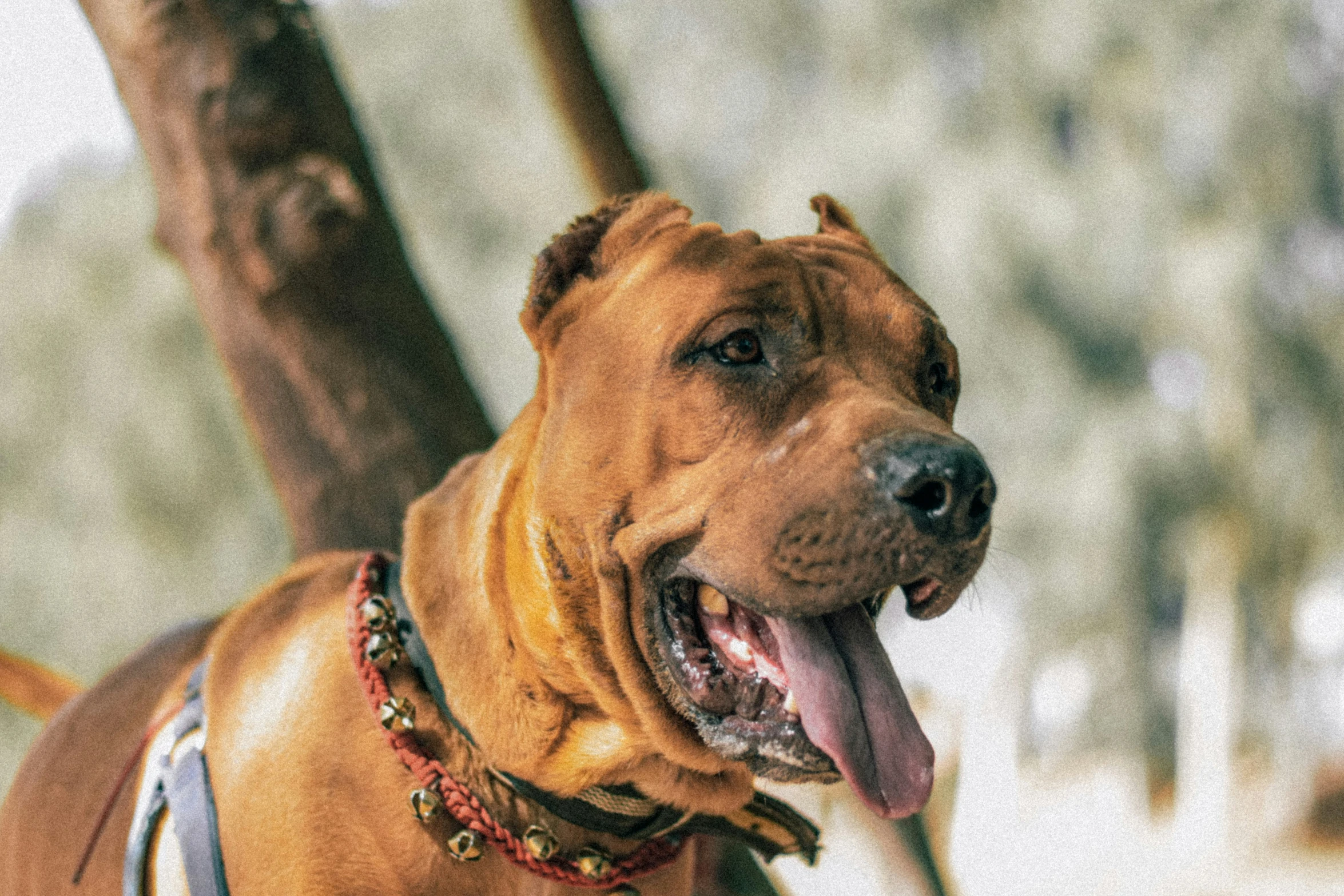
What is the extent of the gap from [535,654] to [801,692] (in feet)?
1.62

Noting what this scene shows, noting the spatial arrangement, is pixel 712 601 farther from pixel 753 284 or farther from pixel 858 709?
pixel 753 284

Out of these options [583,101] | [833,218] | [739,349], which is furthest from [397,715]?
[583,101]

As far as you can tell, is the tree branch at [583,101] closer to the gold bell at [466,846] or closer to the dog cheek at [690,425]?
the dog cheek at [690,425]

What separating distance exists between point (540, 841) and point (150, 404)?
7171 mm

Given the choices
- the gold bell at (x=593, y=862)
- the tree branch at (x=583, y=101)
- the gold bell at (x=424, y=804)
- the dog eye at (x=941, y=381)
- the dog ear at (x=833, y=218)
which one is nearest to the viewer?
the gold bell at (x=424, y=804)

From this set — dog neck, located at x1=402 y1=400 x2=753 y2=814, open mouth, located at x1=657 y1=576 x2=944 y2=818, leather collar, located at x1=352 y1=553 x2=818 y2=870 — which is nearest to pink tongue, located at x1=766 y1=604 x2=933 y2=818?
open mouth, located at x1=657 y1=576 x2=944 y2=818

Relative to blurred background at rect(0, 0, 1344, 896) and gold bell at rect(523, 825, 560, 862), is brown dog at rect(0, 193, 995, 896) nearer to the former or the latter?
gold bell at rect(523, 825, 560, 862)

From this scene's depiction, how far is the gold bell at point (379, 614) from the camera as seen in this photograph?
2525mm

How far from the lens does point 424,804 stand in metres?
2.36

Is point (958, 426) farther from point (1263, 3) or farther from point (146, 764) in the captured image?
point (146, 764)

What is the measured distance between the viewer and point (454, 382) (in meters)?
3.91

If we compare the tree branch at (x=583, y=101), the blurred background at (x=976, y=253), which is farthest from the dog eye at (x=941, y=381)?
the blurred background at (x=976, y=253)

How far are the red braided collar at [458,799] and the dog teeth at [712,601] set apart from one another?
54cm

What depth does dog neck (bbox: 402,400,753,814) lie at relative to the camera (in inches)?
93.4
